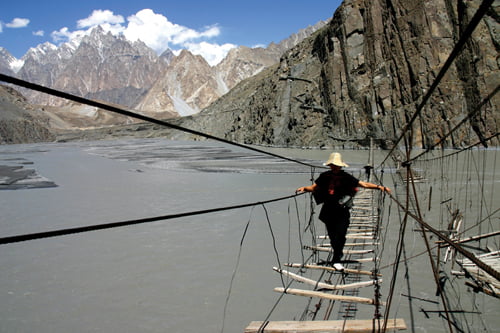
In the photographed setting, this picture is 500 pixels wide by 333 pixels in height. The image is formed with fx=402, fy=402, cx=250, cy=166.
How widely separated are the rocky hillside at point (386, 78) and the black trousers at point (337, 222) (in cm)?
2639

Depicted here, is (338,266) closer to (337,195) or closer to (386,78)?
(337,195)

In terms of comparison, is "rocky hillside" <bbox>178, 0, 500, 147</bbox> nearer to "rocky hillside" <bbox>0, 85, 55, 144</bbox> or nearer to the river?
the river

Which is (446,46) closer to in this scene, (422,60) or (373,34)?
(422,60)

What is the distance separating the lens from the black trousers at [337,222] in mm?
4219

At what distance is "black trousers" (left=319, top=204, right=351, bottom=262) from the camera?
4.22 meters

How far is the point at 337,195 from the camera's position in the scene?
13.5 ft

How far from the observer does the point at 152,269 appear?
5.89 metres

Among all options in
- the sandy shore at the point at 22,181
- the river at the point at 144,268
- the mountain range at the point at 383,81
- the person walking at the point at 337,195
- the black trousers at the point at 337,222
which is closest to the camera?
the person walking at the point at 337,195

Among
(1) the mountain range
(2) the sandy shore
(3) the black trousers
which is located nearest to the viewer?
(3) the black trousers

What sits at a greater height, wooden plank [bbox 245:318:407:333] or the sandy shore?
wooden plank [bbox 245:318:407:333]

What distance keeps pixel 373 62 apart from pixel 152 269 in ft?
110

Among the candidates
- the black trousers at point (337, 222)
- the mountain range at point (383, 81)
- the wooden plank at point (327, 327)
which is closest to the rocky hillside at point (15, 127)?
the mountain range at point (383, 81)

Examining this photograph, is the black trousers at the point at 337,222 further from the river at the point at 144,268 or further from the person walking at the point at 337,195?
the river at the point at 144,268

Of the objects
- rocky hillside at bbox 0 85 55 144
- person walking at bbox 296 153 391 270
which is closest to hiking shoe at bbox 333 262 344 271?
person walking at bbox 296 153 391 270
